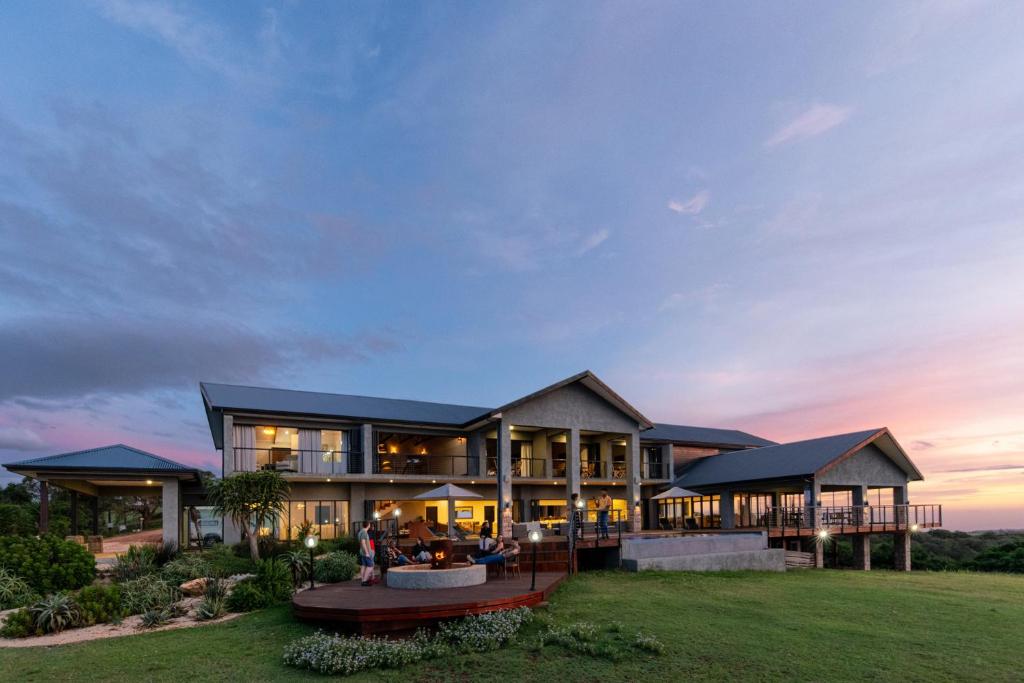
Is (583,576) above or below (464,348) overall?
below

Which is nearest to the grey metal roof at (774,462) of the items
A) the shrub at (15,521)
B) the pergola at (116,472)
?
the pergola at (116,472)

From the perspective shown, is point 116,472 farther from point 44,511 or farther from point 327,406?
point 327,406

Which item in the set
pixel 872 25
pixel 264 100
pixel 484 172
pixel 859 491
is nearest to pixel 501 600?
pixel 872 25

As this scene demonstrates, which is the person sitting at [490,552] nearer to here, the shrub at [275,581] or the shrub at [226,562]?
the shrub at [275,581]

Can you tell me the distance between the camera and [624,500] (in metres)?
35.3

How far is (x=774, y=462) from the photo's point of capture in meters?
30.7

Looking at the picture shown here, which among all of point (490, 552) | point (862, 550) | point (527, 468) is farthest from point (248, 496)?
point (862, 550)

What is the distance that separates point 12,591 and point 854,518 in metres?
31.4

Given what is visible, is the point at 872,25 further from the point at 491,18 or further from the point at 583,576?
the point at 583,576

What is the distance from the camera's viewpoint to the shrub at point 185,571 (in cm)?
1747

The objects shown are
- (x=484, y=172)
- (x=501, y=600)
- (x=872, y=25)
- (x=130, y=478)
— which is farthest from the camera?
(x=484, y=172)

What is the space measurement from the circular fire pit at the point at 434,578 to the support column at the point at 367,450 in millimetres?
13627

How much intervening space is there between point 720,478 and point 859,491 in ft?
20.9

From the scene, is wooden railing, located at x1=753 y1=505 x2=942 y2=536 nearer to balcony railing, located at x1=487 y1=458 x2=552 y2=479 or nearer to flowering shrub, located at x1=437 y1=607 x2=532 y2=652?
balcony railing, located at x1=487 y1=458 x2=552 y2=479
